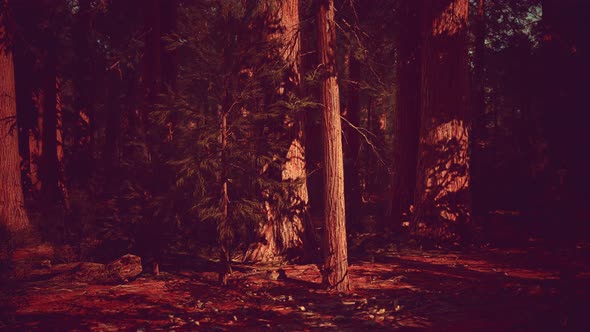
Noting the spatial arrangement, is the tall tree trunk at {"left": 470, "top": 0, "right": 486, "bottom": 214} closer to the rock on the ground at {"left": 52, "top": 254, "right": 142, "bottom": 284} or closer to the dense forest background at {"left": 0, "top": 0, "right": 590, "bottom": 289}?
the dense forest background at {"left": 0, "top": 0, "right": 590, "bottom": 289}

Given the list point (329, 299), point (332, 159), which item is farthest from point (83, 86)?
point (329, 299)

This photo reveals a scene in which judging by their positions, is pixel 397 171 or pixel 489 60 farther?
pixel 489 60

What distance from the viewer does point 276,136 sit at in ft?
31.4

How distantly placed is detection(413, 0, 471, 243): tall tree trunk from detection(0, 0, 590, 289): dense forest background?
0.03m

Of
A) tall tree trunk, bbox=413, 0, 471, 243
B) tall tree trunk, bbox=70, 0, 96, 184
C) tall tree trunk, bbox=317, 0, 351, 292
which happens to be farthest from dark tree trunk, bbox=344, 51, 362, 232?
tall tree trunk, bbox=70, 0, 96, 184

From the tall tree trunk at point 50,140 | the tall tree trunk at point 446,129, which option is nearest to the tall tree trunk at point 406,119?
the tall tree trunk at point 446,129

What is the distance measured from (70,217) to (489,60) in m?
21.5

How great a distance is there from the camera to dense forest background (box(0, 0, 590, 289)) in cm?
805

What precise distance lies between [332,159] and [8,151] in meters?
A: 9.11

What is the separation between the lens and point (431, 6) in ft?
36.9

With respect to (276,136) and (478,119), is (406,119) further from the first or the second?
(478,119)

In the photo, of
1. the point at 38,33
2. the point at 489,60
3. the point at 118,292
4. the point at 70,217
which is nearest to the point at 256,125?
the point at 118,292

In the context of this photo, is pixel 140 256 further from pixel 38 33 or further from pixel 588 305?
pixel 38 33

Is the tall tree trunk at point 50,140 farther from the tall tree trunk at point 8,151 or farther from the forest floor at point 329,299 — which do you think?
the forest floor at point 329,299
